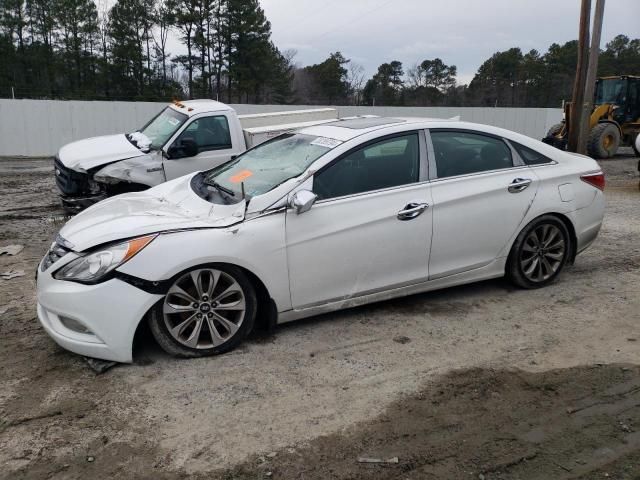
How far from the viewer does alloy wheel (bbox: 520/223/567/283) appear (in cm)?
514

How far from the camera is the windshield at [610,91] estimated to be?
19.7 metres

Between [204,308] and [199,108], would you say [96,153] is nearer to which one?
[199,108]

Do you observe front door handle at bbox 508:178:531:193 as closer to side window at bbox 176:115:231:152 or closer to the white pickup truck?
the white pickup truck

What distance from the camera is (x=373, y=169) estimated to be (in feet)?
14.8

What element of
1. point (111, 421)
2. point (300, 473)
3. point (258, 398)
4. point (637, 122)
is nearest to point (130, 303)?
point (111, 421)

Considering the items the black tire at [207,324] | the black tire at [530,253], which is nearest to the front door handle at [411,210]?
the black tire at [530,253]

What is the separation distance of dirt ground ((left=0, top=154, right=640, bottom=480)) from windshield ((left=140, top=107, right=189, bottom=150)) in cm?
387

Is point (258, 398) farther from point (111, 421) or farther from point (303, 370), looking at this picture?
point (111, 421)

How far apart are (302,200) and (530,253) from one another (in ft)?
7.93

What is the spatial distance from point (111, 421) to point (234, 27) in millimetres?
39432

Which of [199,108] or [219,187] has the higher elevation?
[199,108]

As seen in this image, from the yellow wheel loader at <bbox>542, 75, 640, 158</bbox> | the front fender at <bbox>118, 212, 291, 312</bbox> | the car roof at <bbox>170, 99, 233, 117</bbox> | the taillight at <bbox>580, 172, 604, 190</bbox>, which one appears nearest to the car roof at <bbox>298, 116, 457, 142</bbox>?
the front fender at <bbox>118, 212, 291, 312</bbox>

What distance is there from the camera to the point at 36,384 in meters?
3.62

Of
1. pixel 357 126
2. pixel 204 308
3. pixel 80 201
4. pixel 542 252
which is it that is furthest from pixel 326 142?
pixel 80 201
